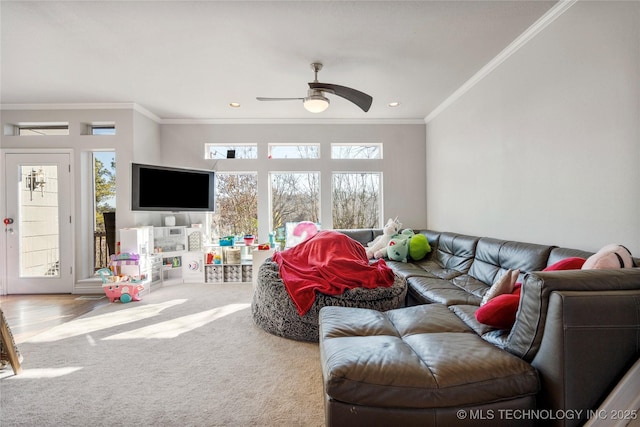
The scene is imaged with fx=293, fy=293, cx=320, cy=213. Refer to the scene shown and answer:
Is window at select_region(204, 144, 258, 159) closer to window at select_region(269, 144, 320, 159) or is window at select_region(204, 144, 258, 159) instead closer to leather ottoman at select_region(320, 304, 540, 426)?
window at select_region(269, 144, 320, 159)

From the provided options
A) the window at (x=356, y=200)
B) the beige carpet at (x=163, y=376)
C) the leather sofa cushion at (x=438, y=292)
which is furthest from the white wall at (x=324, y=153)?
the beige carpet at (x=163, y=376)

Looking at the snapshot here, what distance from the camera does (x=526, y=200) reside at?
106 inches

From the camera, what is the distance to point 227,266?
4801 mm

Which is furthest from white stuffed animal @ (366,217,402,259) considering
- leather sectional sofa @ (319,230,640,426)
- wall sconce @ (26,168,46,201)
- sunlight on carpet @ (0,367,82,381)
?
wall sconce @ (26,168,46,201)

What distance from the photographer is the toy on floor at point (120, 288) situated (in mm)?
3807

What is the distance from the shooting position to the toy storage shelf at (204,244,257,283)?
4.75 meters

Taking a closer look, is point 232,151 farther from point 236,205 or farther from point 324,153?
point 324,153

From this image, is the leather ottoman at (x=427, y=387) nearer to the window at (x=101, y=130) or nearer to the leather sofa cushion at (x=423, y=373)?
the leather sofa cushion at (x=423, y=373)

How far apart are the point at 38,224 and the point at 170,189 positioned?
190 centimetres

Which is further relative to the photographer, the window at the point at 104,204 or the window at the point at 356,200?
the window at the point at 356,200

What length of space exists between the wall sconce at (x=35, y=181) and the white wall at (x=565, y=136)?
5976 mm

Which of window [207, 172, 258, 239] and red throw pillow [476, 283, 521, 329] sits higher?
window [207, 172, 258, 239]

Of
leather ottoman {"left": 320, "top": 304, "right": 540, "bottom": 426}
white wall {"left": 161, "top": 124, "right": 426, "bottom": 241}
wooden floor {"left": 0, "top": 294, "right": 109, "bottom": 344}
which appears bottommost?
wooden floor {"left": 0, "top": 294, "right": 109, "bottom": 344}

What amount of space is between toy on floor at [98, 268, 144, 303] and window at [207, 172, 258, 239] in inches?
60.7
